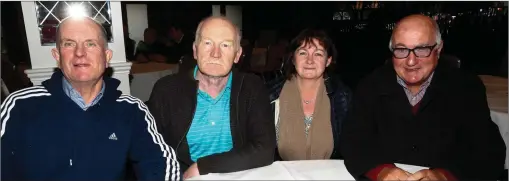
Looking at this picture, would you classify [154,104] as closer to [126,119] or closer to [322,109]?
[126,119]

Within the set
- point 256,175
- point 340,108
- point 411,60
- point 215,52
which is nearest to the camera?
point 256,175

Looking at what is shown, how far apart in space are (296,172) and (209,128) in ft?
1.93

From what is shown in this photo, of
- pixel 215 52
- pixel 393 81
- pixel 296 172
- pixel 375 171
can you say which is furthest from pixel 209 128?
pixel 393 81

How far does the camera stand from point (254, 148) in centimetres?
162

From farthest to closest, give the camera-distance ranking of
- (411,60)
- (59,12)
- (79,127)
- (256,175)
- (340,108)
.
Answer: (59,12) → (340,108) → (411,60) → (79,127) → (256,175)

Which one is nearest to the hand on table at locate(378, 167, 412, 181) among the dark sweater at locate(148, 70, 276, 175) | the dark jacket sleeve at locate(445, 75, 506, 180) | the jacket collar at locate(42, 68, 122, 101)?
the dark jacket sleeve at locate(445, 75, 506, 180)

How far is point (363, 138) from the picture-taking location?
1.76 meters

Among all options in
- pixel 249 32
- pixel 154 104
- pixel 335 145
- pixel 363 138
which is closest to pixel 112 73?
pixel 154 104

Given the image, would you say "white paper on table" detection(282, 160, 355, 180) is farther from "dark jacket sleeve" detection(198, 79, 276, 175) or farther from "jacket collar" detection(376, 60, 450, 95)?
"jacket collar" detection(376, 60, 450, 95)

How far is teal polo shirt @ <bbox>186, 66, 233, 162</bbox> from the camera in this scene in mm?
1858

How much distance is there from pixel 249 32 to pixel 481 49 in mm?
7927

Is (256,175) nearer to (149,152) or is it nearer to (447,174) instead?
(149,152)

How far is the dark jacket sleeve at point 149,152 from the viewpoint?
5.14 ft

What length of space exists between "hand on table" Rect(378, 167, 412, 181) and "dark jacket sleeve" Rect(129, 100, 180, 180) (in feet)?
2.95
